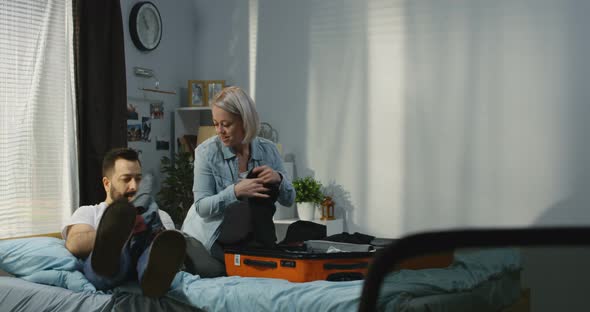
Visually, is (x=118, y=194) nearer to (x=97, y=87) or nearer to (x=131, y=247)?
(x=131, y=247)

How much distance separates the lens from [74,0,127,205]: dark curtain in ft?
13.3

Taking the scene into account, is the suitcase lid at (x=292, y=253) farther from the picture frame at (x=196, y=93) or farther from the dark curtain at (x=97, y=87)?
the picture frame at (x=196, y=93)

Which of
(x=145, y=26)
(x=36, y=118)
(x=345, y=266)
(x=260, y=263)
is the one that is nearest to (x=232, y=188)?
(x=260, y=263)

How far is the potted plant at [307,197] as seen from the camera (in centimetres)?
443

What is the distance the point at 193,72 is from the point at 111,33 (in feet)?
3.45

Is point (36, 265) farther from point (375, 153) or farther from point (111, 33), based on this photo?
point (375, 153)

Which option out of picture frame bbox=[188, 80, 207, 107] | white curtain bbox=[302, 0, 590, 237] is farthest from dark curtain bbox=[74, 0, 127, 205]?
white curtain bbox=[302, 0, 590, 237]

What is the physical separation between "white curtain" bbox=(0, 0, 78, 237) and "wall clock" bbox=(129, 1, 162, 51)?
0.60 metres

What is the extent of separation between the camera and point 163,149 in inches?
195

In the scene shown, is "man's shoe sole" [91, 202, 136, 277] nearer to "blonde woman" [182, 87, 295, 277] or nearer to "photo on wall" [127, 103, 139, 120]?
"blonde woman" [182, 87, 295, 277]

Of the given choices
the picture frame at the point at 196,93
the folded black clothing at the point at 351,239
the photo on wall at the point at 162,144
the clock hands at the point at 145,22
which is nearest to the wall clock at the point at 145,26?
the clock hands at the point at 145,22

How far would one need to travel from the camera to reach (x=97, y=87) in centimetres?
414

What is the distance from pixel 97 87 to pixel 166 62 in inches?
36.3

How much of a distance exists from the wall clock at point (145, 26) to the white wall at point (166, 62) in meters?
0.04
